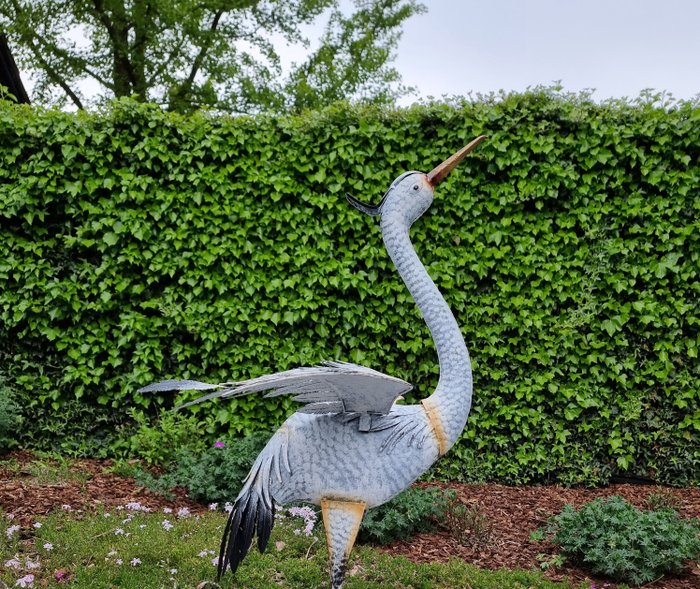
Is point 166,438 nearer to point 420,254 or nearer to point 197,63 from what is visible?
point 420,254

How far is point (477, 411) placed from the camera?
5605mm

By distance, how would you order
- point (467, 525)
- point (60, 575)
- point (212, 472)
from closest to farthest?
point (60, 575)
point (467, 525)
point (212, 472)

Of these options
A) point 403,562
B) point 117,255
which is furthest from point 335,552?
point 117,255

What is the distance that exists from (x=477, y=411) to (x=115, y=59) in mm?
10510

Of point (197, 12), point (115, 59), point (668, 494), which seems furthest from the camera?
point (115, 59)

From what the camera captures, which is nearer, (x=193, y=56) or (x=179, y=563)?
(x=179, y=563)

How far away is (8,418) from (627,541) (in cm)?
469

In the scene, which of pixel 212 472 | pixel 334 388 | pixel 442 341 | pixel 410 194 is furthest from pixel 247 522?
pixel 212 472

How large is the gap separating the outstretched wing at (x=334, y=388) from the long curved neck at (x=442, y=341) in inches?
7.9

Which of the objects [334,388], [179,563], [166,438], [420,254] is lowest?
[179,563]

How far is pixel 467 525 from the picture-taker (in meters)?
4.67

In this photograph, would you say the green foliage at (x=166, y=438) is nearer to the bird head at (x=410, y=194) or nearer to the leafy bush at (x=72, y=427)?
the leafy bush at (x=72, y=427)

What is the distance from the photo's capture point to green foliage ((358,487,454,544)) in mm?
4383

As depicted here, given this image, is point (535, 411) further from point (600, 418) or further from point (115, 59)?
point (115, 59)
